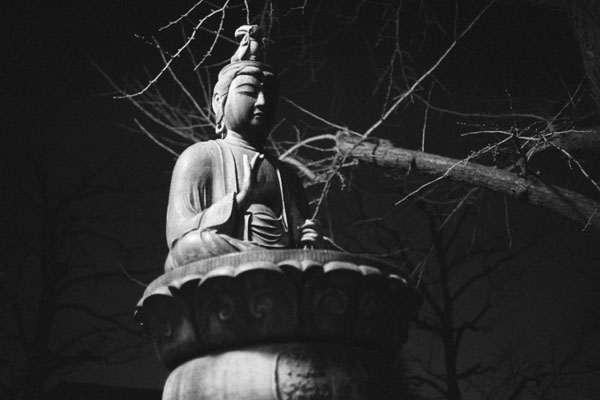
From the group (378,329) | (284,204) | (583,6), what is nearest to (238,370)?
(378,329)

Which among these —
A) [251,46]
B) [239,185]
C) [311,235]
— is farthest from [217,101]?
[311,235]

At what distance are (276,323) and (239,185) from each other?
4.09 ft

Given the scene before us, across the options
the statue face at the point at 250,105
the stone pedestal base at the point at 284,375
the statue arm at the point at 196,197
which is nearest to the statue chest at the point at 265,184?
the statue arm at the point at 196,197

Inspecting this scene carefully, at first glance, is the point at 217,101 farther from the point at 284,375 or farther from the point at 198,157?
the point at 284,375

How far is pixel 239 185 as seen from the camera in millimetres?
5129

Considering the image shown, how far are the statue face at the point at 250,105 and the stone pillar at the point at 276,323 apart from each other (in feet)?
5.02

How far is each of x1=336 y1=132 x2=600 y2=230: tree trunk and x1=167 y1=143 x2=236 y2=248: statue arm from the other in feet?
9.45

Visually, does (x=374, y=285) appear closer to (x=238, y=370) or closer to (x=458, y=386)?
(x=238, y=370)

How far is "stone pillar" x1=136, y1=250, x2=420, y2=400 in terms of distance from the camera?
13.5 feet

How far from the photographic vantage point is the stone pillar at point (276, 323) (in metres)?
4.11

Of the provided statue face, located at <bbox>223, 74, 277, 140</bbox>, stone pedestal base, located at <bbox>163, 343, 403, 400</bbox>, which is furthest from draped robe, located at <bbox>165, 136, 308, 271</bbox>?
stone pedestal base, located at <bbox>163, 343, 403, 400</bbox>

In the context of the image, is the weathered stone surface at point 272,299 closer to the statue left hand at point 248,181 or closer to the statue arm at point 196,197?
the statue arm at point 196,197

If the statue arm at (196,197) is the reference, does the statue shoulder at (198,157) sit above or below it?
above

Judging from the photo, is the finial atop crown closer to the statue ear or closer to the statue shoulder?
the statue ear
